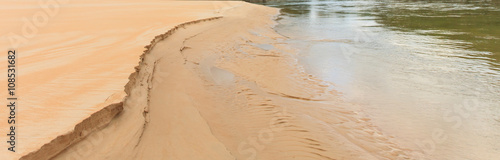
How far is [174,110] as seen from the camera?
3465 millimetres

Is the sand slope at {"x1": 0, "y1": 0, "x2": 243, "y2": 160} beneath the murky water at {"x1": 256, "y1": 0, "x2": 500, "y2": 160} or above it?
above

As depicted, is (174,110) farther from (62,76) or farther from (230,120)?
(62,76)

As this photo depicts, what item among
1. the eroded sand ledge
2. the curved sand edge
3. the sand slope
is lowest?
the eroded sand ledge

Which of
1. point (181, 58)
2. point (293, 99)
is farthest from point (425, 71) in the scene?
point (181, 58)

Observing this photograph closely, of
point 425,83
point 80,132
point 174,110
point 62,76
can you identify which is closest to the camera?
point 80,132

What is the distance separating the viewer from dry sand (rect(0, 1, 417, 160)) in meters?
2.54

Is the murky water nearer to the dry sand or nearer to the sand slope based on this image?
the dry sand

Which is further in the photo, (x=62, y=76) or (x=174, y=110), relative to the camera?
(x=62, y=76)

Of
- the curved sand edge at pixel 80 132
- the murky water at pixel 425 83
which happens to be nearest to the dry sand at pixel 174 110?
the curved sand edge at pixel 80 132

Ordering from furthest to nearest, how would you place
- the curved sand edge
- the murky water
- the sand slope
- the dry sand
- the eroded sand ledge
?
1. the murky water
2. the eroded sand ledge
3. the dry sand
4. the sand slope
5. the curved sand edge

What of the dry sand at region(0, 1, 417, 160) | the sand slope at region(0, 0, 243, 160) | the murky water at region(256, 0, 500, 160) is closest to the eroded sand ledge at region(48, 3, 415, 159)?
the dry sand at region(0, 1, 417, 160)

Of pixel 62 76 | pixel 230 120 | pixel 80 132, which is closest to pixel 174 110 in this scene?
pixel 230 120

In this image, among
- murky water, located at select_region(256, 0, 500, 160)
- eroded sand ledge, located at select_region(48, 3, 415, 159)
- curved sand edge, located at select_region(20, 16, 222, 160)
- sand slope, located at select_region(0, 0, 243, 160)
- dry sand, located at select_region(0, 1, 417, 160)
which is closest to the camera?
curved sand edge, located at select_region(20, 16, 222, 160)

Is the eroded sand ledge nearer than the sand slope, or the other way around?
the sand slope
